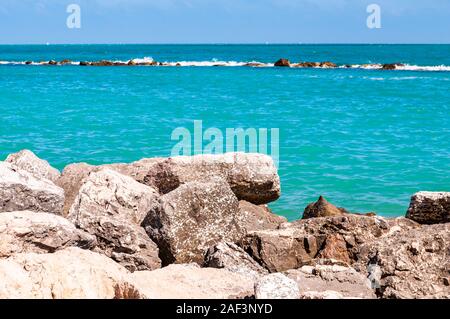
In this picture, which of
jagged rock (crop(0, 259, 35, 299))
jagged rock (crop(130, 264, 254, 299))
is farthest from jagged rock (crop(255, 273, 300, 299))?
jagged rock (crop(0, 259, 35, 299))

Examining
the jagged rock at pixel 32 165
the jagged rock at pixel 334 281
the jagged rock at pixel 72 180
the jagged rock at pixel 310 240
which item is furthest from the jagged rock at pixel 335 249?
the jagged rock at pixel 32 165

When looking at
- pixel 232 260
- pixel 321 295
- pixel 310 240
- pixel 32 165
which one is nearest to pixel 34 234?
pixel 232 260

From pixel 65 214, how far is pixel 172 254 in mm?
1828

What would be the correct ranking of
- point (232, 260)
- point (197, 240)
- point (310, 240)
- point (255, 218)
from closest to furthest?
point (232, 260)
point (310, 240)
point (197, 240)
point (255, 218)

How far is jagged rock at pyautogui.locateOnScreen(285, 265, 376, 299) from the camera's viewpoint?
5621 millimetres

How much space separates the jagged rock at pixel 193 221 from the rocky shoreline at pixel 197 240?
0.01m

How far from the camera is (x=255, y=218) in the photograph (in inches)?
359

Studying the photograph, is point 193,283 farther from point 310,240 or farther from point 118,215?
point 118,215

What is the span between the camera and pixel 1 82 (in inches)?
1919

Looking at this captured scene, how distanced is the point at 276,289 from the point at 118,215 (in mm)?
3629

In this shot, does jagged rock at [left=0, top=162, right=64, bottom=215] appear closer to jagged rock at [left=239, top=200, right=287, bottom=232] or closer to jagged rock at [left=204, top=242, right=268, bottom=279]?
jagged rock at [left=204, top=242, right=268, bottom=279]

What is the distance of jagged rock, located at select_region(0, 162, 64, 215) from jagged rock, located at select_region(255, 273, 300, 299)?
3.60m
